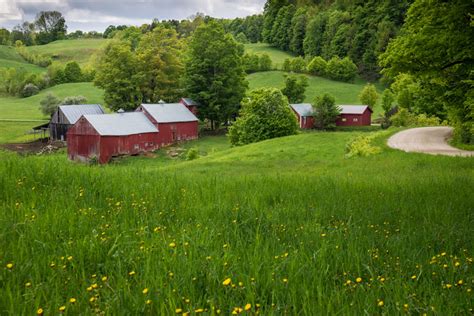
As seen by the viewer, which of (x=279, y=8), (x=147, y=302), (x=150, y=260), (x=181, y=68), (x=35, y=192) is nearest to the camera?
(x=147, y=302)

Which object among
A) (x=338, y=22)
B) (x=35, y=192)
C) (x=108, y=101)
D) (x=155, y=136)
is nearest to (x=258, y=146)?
(x=155, y=136)

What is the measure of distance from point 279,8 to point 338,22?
10872cm

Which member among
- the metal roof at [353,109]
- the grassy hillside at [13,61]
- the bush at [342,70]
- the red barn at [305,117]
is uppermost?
the grassy hillside at [13,61]

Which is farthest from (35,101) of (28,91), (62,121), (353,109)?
(353,109)

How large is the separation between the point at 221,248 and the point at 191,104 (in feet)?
206

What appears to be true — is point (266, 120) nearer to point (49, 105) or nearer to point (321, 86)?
point (49, 105)

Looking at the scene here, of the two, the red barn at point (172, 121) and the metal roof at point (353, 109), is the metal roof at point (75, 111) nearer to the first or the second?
the red barn at point (172, 121)

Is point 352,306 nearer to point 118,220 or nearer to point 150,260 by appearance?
point 150,260

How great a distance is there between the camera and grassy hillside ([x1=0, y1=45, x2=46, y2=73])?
135750mm

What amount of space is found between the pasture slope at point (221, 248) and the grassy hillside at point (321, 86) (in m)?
78.8

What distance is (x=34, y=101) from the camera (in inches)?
3989

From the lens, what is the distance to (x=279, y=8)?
13891mm

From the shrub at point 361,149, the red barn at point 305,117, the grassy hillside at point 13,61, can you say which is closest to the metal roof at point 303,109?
the red barn at point 305,117

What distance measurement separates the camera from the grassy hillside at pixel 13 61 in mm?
Answer: 135750
